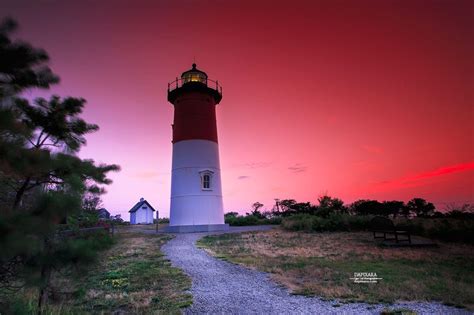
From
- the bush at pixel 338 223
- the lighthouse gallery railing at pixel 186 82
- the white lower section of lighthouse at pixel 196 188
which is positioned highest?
the lighthouse gallery railing at pixel 186 82

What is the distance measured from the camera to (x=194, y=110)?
73.9ft

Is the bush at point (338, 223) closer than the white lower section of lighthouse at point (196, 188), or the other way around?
the bush at point (338, 223)

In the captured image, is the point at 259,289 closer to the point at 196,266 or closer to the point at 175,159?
the point at 196,266

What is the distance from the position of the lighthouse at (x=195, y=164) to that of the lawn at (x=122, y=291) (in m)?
12.1

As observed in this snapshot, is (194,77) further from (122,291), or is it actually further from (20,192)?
(20,192)

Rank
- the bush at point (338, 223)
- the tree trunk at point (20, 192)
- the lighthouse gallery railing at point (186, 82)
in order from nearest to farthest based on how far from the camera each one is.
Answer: the tree trunk at point (20, 192), the bush at point (338, 223), the lighthouse gallery railing at point (186, 82)

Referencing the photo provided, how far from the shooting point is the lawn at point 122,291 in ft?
11.4

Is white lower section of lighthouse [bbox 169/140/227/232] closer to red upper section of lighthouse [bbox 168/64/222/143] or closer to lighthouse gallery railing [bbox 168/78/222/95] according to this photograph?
red upper section of lighthouse [bbox 168/64/222/143]

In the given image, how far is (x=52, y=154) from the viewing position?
2479 millimetres

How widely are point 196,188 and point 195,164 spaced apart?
180cm

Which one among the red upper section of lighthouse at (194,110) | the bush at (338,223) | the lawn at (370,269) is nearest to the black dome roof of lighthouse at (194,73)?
the red upper section of lighthouse at (194,110)

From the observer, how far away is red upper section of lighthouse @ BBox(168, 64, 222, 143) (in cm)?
2247

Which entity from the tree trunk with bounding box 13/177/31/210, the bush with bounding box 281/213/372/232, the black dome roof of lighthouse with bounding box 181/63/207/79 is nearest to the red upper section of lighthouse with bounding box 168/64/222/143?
the black dome roof of lighthouse with bounding box 181/63/207/79

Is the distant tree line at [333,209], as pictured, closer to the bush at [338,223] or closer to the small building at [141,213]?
the bush at [338,223]
